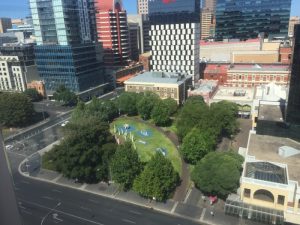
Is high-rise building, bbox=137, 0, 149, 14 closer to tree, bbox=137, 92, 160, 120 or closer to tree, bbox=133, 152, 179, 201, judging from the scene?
tree, bbox=137, 92, 160, 120

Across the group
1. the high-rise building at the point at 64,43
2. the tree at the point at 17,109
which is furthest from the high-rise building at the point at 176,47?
the tree at the point at 17,109

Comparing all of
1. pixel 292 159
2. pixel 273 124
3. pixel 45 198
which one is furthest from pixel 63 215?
pixel 273 124

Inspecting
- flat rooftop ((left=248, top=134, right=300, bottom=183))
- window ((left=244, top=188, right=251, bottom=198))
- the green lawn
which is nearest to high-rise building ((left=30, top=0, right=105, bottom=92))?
the green lawn

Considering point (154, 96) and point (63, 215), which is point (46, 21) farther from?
point (63, 215)

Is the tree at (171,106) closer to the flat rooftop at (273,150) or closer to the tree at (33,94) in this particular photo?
the flat rooftop at (273,150)

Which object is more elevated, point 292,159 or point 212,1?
point 212,1

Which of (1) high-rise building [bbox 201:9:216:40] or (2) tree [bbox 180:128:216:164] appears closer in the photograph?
(2) tree [bbox 180:128:216:164]

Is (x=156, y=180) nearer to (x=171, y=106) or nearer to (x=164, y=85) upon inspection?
(x=171, y=106)
